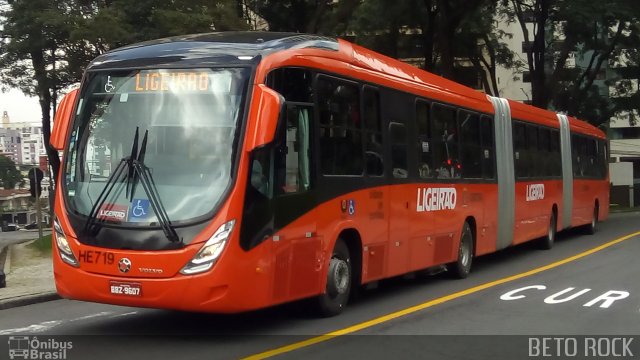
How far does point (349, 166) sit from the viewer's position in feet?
30.5

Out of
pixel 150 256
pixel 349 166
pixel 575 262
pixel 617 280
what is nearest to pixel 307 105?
pixel 349 166

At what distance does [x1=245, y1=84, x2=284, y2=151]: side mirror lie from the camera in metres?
7.22

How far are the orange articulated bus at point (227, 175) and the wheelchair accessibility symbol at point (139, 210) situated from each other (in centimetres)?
1

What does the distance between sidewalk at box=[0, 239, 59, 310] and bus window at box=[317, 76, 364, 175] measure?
5.54 metres

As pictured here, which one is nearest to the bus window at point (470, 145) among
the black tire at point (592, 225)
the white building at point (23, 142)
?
the black tire at point (592, 225)

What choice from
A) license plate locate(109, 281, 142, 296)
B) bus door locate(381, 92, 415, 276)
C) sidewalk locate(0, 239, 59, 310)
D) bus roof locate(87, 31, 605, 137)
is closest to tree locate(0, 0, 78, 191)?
sidewalk locate(0, 239, 59, 310)

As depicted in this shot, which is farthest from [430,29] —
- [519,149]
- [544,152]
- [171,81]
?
[171,81]

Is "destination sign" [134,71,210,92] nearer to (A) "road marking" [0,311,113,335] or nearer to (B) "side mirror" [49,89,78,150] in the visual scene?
(B) "side mirror" [49,89,78,150]

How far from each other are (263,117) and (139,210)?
4.99 ft

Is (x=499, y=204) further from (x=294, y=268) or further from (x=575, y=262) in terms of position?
(x=294, y=268)

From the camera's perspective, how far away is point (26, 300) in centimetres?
1132

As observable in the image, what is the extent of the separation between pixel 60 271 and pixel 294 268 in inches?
95.1

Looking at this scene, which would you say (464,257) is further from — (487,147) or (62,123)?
(62,123)

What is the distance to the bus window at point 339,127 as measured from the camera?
8.70 m
